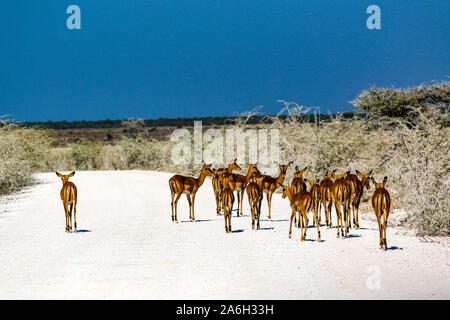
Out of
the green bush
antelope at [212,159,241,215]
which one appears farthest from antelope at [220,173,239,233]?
the green bush

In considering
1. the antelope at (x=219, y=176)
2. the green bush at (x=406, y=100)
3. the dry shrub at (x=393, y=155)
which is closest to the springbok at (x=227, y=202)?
the antelope at (x=219, y=176)

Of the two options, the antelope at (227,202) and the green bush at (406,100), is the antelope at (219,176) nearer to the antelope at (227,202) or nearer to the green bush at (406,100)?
the antelope at (227,202)

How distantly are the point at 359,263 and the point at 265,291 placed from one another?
2151 millimetres

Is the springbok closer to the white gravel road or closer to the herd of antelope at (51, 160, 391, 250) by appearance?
the herd of antelope at (51, 160, 391, 250)

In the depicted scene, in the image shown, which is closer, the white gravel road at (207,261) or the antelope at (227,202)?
the white gravel road at (207,261)

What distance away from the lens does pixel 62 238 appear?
10.5 metres

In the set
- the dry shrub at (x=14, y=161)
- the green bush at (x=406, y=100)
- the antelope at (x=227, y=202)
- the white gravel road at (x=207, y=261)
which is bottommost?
the white gravel road at (x=207, y=261)

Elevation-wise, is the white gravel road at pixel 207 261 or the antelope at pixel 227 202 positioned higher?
the antelope at pixel 227 202

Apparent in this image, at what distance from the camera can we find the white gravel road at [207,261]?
6.38 metres

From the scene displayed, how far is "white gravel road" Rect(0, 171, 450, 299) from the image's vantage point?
20.9 ft

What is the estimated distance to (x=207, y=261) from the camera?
26.5ft

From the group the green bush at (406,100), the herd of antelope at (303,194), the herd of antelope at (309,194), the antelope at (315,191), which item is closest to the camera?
the herd of antelope at (309,194)

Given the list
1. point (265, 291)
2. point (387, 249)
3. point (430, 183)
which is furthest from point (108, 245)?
point (430, 183)

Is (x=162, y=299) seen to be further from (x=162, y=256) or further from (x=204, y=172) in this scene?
(x=204, y=172)
